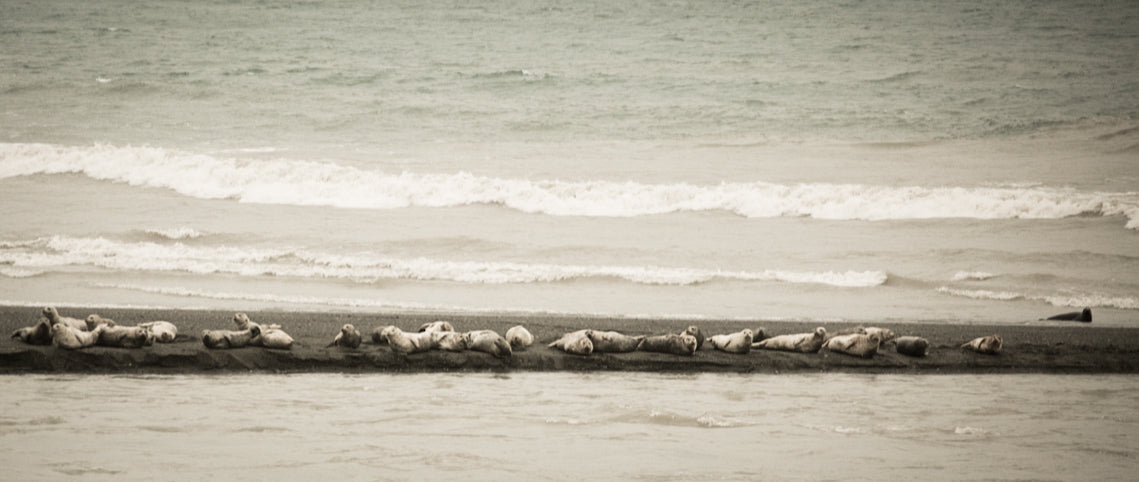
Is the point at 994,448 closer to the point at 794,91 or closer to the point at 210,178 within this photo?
the point at 210,178

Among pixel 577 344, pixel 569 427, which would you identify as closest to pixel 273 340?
pixel 577 344

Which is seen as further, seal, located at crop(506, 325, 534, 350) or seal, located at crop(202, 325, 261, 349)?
seal, located at crop(506, 325, 534, 350)

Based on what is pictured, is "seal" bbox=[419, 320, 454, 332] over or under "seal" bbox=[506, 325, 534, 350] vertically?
over

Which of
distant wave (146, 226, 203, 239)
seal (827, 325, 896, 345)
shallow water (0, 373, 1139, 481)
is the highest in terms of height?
distant wave (146, 226, 203, 239)

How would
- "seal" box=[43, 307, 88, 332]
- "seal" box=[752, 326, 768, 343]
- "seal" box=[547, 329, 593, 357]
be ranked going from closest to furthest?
"seal" box=[43, 307, 88, 332]
"seal" box=[547, 329, 593, 357]
"seal" box=[752, 326, 768, 343]

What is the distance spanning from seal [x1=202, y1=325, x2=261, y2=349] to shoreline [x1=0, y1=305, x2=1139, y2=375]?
0.06 m

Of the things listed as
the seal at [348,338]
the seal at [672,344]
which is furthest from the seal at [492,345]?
the seal at [672,344]

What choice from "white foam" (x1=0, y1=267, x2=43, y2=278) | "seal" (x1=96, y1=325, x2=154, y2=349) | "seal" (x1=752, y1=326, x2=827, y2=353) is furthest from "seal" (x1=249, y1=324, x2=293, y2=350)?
"white foam" (x1=0, y1=267, x2=43, y2=278)

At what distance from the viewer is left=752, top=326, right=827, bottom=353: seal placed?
21.7 feet

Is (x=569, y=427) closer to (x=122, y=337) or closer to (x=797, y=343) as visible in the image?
(x=797, y=343)

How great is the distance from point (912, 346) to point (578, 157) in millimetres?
10300

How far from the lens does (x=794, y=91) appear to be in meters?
21.1

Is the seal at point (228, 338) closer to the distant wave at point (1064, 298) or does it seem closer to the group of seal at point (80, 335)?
the group of seal at point (80, 335)

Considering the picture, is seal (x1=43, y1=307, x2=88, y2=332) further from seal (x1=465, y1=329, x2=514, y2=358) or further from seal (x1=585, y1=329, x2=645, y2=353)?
seal (x1=585, y1=329, x2=645, y2=353)
